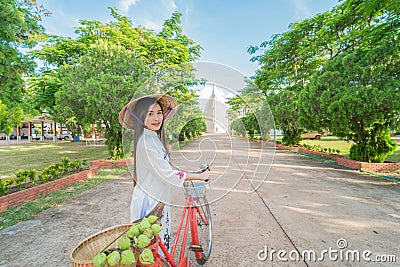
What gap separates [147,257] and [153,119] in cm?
89

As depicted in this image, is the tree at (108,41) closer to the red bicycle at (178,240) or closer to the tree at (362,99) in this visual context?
the tree at (362,99)

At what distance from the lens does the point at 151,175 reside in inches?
56.7

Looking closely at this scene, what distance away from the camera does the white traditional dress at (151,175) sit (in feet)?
4.41

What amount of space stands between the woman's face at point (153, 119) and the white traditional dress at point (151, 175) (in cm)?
4

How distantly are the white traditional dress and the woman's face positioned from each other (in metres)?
0.04

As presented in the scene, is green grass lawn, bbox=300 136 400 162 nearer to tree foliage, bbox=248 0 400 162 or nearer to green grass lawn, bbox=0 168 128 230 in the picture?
tree foliage, bbox=248 0 400 162

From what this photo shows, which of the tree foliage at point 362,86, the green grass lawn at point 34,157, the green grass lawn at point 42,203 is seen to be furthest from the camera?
the green grass lawn at point 34,157

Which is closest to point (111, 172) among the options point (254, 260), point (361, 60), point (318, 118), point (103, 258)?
point (254, 260)

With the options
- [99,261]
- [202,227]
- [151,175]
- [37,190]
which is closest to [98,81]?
[37,190]

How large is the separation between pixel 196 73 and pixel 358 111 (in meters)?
6.16

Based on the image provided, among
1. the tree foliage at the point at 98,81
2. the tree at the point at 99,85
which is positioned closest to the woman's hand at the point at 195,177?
the tree foliage at the point at 98,81

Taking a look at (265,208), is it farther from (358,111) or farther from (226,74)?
(358,111)

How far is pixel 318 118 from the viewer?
7312 millimetres

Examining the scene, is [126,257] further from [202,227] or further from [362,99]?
[362,99]
